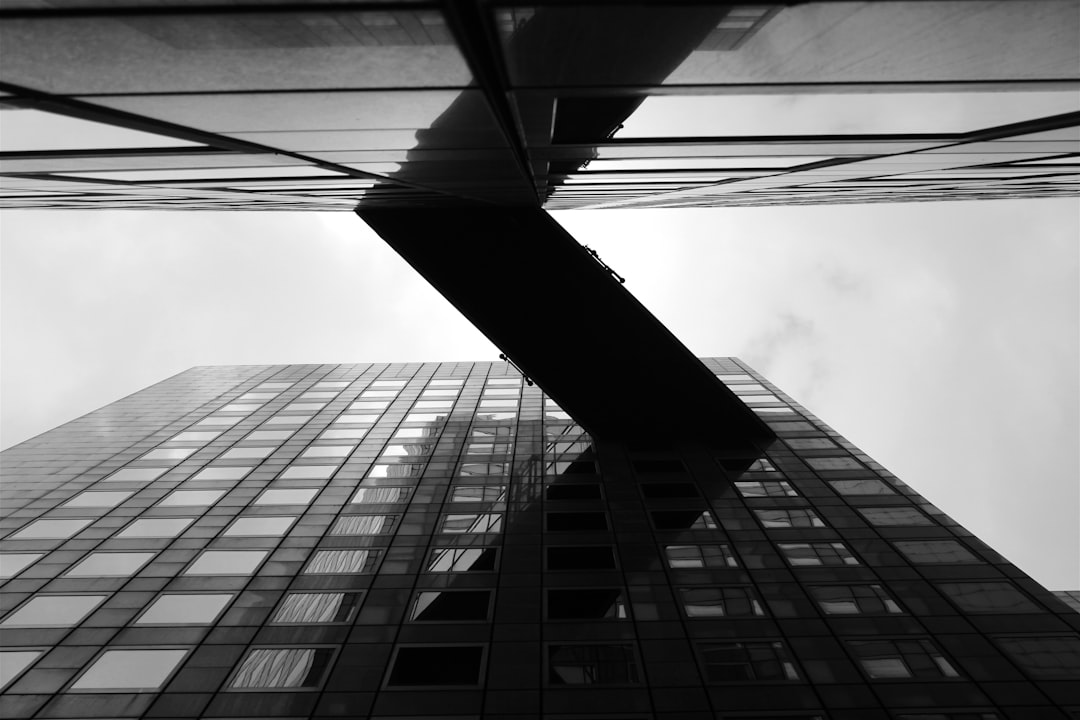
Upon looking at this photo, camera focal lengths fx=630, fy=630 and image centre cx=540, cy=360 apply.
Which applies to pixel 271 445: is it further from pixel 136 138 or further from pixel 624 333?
pixel 136 138

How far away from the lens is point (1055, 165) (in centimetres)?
1341

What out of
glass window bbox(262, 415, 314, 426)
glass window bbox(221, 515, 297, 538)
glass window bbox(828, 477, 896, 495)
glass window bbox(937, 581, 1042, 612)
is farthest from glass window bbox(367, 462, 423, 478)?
glass window bbox(937, 581, 1042, 612)

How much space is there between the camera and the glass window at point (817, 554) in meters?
21.6

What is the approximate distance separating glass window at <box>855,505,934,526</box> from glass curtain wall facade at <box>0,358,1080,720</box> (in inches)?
5.9

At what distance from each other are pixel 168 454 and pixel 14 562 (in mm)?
10553

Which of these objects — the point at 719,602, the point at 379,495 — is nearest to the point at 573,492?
the point at 379,495

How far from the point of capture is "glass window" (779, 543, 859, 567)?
21562mm

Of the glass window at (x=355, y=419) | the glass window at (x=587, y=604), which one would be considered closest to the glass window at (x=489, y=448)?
the glass window at (x=355, y=419)

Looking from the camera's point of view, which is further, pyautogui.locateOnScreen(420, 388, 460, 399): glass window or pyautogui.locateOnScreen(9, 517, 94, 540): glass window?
pyautogui.locateOnScreen(420, 388, 460, 399): glass window

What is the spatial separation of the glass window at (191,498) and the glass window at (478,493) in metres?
10.6

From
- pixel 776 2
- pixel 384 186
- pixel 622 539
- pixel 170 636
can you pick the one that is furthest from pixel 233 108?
pixel 622 539

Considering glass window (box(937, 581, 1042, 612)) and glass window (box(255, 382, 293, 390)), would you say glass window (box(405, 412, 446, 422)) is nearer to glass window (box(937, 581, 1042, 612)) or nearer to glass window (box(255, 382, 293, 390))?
glass window (box(255, 382, 293, 390))

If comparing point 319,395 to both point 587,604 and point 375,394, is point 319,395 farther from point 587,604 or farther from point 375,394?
point 587,604

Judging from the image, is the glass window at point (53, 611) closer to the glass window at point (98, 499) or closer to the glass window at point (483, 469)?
the glass window at point (98, 499)
